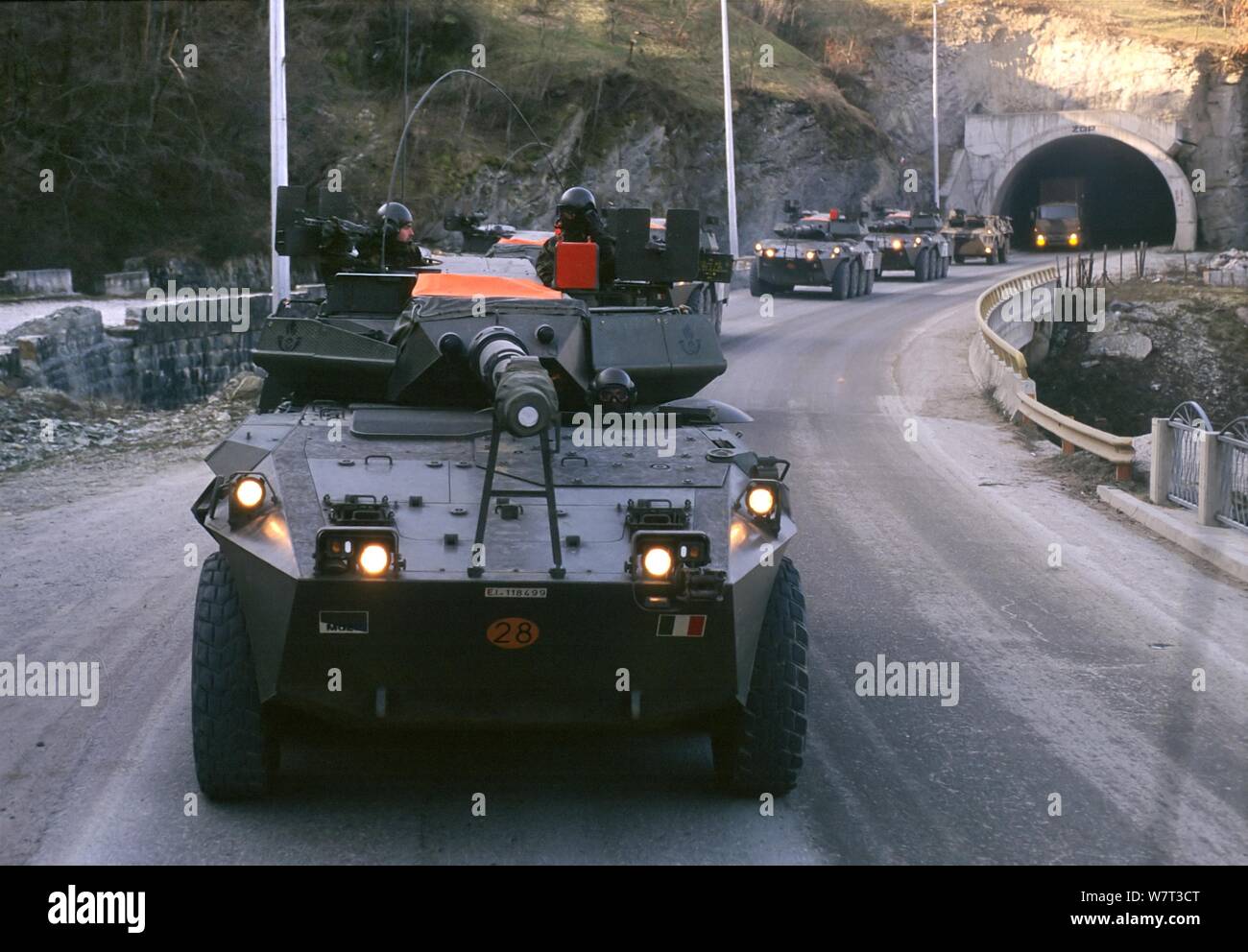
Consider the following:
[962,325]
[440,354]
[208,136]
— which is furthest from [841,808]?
[208,136]

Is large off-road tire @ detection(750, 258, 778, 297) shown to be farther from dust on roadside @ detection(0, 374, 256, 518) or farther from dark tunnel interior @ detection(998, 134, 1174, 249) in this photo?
dark tunnel interior @ detection(998, 134, 1174, 249)

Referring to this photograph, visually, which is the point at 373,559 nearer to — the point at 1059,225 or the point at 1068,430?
the point at 1068,430

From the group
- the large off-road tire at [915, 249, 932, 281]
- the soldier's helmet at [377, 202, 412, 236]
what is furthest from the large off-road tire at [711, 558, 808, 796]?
the large off-road tire at [915, 249, 932, 281]

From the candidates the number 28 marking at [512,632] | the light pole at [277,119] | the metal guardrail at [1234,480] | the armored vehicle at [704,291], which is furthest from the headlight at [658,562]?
the light pole at [277,119]

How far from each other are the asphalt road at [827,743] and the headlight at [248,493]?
1.02m

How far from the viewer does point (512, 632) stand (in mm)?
5570

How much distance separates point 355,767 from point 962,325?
24.6 meters

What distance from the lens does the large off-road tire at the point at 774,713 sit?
5.98 m

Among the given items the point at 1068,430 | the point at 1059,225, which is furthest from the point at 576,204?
the point at 1059,225

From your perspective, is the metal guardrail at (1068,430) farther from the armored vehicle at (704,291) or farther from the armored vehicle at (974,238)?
the armored vehicle at (974,238)

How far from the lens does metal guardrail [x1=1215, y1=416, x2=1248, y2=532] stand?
12031 mm

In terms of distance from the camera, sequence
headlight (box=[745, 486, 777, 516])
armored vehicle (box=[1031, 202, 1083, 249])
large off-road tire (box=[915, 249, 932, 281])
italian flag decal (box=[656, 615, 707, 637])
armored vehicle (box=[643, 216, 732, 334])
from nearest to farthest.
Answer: italian flag decal (box=[656, 615, 707, 637]), headlight (box=[745, 486, 777, 516]), armored vehicle (box=[643, 216, 732, 334]), large off-road tire (box=[915, 249, 932, 281]), armored vehicle (box=[1031, 202, 1083, 249])

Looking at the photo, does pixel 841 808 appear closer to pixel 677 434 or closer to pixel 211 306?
pixel 677 434

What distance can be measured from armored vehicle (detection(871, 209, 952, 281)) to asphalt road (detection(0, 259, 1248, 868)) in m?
28.9
